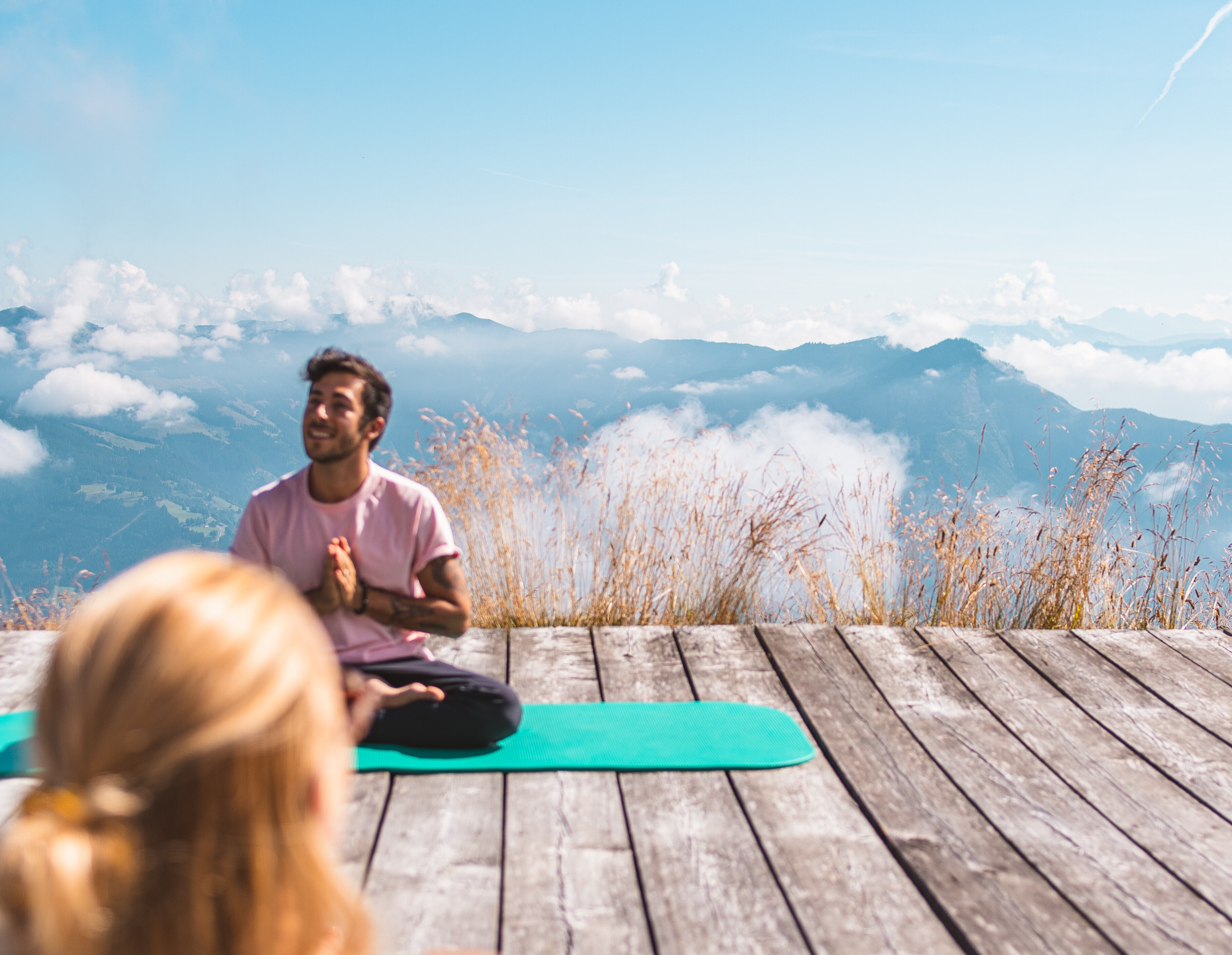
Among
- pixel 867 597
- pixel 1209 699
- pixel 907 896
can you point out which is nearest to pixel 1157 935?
pixel 907 896

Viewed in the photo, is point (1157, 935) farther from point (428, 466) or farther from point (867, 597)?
point (428, 466)

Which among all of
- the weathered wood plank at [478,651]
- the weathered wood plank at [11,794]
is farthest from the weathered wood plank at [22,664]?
the weathered wood plank at [478,651]

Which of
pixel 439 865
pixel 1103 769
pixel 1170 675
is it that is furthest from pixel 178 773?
pixel 1170 675

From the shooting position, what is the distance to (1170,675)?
3365 mm

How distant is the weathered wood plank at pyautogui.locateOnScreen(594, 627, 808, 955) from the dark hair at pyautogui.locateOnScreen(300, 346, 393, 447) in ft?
4.10

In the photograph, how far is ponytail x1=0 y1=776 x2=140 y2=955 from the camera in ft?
2.13

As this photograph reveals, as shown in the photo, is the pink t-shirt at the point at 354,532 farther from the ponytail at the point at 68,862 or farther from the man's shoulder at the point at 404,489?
the ponytail at the point at 68,862

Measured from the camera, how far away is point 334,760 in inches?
29.4

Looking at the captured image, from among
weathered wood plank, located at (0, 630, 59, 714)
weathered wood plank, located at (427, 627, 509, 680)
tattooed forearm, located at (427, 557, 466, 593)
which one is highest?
tattooed forearm, located at (427, 557, 466, 593)

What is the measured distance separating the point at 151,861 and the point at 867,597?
373 centimetres

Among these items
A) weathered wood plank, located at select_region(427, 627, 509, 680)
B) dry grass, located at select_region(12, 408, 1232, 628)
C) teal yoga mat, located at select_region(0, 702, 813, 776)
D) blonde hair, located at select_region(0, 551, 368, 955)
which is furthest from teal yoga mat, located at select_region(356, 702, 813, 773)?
blonde hair, located at select_region(0, 551, 368, 955)

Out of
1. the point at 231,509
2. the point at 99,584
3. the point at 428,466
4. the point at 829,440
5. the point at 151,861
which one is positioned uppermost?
the point at 151,861

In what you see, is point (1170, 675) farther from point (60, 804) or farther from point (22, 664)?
point (22, 664)

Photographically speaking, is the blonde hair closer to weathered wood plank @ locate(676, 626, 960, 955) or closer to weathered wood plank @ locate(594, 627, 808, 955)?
weathered wood plank @ locate(594, 627, 808, 955)
